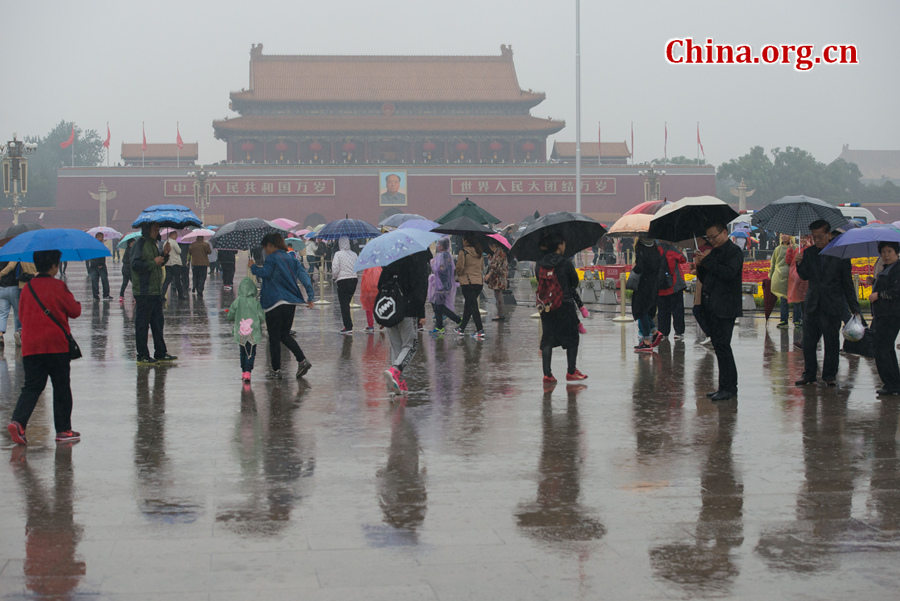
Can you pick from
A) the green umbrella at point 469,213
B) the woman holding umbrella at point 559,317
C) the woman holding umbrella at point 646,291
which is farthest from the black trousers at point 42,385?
the green umbrella at point 469,213

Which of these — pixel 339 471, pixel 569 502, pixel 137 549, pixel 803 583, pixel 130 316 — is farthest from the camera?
pixel 130 316

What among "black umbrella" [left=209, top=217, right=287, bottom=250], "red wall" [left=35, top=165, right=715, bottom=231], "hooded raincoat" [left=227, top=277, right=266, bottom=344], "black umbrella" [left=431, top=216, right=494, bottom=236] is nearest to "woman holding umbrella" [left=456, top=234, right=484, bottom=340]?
"black umbrella" [left=431, top=216, right=494, bottom=236]

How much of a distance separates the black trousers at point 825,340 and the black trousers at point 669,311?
2.69 metres

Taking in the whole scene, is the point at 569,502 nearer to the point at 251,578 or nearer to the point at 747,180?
the point at 251,578

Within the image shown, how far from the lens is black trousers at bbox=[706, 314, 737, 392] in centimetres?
789

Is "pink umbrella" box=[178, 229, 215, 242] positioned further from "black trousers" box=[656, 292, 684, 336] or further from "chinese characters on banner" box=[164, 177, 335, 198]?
"chinese characters on banner" box=[164, 177, 335, 198]

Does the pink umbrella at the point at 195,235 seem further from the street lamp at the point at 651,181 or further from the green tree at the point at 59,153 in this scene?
the green tree at the point at 59,153

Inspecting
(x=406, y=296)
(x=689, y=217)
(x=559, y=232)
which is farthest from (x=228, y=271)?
(x=406, y=296)

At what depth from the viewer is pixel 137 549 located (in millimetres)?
4422

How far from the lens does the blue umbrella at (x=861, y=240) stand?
7992mm

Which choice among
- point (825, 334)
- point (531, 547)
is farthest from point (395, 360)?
point (531, 547)

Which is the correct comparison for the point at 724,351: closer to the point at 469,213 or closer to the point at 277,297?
the point at 277,297

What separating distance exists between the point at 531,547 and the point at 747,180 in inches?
2642

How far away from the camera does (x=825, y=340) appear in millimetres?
8453
